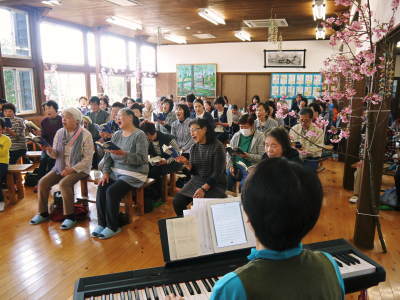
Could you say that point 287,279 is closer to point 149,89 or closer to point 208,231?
point 208,231

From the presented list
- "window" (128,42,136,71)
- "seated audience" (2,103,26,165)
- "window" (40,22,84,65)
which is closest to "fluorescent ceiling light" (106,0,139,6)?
"window" (40,22,84,65)

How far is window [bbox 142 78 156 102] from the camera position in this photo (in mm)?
13688

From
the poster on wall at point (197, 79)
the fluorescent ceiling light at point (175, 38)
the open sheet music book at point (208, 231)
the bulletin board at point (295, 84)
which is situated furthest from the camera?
the poster on wall at point (197, 79)

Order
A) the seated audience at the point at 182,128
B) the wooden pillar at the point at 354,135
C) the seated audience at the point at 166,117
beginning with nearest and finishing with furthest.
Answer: the wooden pillar at the point at 354,135 < the seated audience at the point at 182,128 < the seated audience at the point at 166,117

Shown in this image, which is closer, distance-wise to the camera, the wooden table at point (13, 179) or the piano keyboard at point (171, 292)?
the piano keyboard at point (171, 292)

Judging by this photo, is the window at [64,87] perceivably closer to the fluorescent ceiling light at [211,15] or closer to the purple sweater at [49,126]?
the purple sweater at [49,126]

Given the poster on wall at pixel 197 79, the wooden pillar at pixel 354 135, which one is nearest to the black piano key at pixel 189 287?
the wooden pillar at pixel 354 135

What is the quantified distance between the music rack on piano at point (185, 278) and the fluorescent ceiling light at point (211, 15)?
6.63m

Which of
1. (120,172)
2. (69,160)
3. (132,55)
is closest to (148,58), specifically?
(132,55)

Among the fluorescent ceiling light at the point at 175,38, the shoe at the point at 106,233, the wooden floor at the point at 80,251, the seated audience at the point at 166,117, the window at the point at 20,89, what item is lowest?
the wooden floor at the point at 80,251

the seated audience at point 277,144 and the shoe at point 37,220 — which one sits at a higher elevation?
the seated audience at point 277,144

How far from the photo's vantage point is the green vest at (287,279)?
77 cm

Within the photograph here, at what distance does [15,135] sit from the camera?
5.10m

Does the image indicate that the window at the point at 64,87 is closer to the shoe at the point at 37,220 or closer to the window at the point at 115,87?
the window at the point at 115,87
